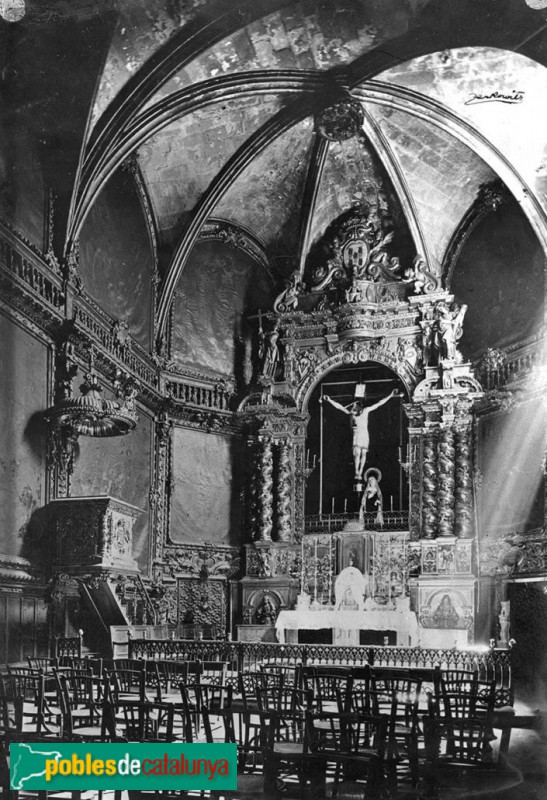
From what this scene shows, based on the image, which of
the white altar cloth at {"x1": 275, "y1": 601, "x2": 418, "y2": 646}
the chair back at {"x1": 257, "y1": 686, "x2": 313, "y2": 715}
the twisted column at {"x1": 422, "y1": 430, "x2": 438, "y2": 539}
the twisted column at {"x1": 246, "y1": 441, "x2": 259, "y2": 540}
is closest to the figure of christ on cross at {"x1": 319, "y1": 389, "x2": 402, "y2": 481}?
the twisted column at {"x1": 422, "y1": 430, "x2": 438, "y2": 539}

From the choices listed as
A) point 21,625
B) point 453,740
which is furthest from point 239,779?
point 21,625

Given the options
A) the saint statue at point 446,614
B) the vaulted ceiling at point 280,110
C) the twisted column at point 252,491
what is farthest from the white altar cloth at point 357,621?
Answer: the vaulted ceiling at point 280,110

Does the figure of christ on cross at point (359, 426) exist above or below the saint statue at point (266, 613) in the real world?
above

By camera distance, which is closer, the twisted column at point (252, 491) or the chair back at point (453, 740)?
the chair back at point (453, 740)

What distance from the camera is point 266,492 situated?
63.8 feet

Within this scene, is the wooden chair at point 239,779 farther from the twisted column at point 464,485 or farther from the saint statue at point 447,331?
the saint statue at point 447,331

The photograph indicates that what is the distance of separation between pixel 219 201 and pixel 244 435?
199 inches

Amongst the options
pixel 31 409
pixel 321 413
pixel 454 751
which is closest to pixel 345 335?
pixel 321 413

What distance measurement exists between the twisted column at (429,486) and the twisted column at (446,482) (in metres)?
0.13

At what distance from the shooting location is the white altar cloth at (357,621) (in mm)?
15531

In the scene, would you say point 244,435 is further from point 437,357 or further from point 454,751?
point 454,751

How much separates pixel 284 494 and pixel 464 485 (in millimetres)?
3726

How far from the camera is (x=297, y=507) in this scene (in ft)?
63.9
